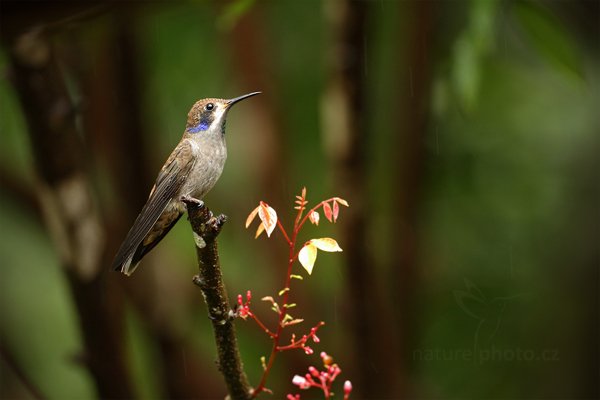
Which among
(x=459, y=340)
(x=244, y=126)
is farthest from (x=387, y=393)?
(x=244, y=126)

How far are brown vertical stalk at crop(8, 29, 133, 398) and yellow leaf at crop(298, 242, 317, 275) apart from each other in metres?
2.25

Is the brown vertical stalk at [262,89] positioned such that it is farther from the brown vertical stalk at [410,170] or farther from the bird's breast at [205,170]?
the bird's breast at [205,170]

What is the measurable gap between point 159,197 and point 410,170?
2724mm

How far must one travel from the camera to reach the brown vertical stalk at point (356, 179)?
425 centimetres

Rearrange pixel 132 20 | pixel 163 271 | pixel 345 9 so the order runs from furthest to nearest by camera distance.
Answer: pixel 163 271, pixel 132 20, pixel 345 9

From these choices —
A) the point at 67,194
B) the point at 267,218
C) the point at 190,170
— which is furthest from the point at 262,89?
the point at 267,218

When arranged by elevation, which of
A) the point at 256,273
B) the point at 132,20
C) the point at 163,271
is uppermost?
the point at 132,20

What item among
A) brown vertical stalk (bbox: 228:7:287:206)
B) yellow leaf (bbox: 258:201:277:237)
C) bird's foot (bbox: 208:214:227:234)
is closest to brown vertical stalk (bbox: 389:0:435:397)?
brown vertical stalk (bbox: 228:7:287:206)

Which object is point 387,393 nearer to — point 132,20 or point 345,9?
point 345,9

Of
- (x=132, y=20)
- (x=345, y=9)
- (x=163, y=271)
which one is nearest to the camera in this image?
(x=345, y=9)

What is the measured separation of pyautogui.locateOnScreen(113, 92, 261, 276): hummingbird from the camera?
2.88 metres

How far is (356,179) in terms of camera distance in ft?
14.4

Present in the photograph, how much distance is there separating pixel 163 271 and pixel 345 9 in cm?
220

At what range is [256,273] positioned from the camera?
20.2ft
